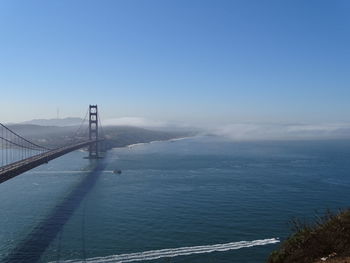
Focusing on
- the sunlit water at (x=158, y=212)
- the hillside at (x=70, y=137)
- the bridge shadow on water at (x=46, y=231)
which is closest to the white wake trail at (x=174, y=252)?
the sunlit water at (x=158, y=212)

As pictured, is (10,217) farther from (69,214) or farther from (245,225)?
(245,225)

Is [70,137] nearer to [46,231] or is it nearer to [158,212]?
[158,212]

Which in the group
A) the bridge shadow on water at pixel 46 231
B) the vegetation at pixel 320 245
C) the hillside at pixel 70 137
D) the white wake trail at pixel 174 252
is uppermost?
the hillside at pixel 70 137

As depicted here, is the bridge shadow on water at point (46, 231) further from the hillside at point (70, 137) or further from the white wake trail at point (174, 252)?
the hillside at point (70, 137)

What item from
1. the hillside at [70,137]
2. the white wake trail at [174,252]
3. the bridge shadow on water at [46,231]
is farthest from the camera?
the hillside at [70,137]

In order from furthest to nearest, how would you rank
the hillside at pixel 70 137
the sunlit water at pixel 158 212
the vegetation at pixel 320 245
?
the hillside at pixel 70 137
the sunlit water at pixel 158 212
the vegetation at pixel 320 245

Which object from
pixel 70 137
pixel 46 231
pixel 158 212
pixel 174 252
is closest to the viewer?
pixel 174 252

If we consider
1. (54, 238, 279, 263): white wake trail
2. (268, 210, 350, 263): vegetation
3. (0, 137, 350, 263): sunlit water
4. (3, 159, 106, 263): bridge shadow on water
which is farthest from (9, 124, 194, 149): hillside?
(268, 210, 350, 263): vegetation

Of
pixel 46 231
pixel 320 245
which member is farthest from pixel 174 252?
pixel 320 245
